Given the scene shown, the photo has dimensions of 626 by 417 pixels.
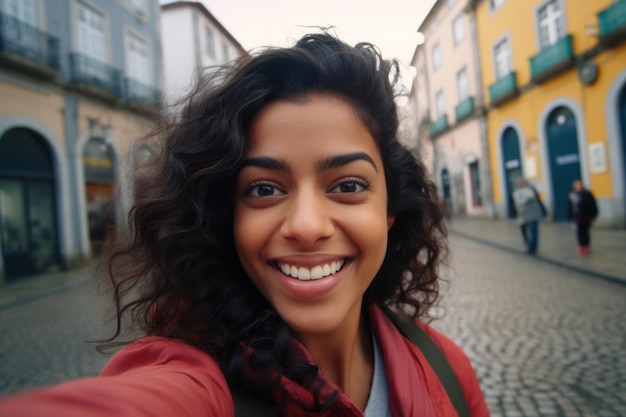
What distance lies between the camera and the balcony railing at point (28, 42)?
9867mm

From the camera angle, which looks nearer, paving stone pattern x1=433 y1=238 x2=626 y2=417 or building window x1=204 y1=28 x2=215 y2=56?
paving stone pattern x1=433 y1=238 x2=626 y2=417

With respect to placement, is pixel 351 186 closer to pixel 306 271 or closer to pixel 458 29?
pixel 306 271

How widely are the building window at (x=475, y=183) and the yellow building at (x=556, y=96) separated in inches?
79.8

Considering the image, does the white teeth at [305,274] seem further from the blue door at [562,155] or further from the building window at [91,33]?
the blue door at [562,155]

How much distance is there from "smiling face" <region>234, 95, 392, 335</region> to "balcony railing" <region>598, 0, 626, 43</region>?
492 inches

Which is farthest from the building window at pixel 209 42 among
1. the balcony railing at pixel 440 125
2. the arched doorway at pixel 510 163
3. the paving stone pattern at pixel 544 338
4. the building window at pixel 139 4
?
the paving stone pattern at pixel 544 338

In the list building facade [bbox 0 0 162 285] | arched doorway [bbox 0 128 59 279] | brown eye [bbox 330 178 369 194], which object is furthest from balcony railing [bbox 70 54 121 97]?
brown eye [bbox 330 178 369 194]

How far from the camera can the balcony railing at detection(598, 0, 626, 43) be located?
10234 millimetres

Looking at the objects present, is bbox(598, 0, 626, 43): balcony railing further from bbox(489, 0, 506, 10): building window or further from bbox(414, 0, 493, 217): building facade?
bbox(414, 0, 493, 217): building facade

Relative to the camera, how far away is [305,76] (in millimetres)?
1099

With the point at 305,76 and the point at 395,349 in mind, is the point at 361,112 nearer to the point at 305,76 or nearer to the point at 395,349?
the point at 305,76

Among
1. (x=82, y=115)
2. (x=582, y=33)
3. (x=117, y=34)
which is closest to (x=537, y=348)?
(x=582, y=33)

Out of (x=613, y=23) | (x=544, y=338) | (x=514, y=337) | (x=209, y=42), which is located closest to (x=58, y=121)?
(x=514, y=337)

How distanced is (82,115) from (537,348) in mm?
13275
